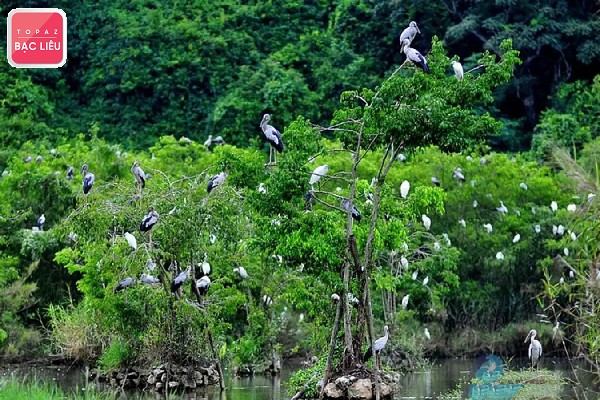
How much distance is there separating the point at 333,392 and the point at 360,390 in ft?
1.20

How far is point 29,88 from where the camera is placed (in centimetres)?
3603

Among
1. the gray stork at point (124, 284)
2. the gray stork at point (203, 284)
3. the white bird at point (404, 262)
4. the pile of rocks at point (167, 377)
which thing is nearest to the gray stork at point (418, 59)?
the gray stork at point (203, 284)

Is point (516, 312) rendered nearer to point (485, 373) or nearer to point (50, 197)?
point (485, 373)

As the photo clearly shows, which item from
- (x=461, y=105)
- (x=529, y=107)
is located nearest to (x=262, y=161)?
(x=461, y=105)

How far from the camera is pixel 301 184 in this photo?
1557cm

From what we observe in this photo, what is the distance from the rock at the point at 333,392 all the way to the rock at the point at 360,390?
150mm

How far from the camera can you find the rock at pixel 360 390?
51.0 ft

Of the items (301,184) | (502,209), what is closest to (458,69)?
(301,184)

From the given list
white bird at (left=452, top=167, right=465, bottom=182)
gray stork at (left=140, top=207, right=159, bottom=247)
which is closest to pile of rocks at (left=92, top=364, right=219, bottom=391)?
gray stork at (left=140, top=207, right=159, bottom=247)

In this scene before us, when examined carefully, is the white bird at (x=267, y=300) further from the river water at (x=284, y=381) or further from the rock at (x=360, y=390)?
the rock at (x=360, y=390)

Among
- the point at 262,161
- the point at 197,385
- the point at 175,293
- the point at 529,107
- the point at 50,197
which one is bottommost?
the point at 197,385

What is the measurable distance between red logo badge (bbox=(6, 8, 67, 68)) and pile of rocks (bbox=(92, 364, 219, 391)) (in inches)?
312

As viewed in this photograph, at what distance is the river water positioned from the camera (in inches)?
711

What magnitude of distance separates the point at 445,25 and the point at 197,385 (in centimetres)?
1986
